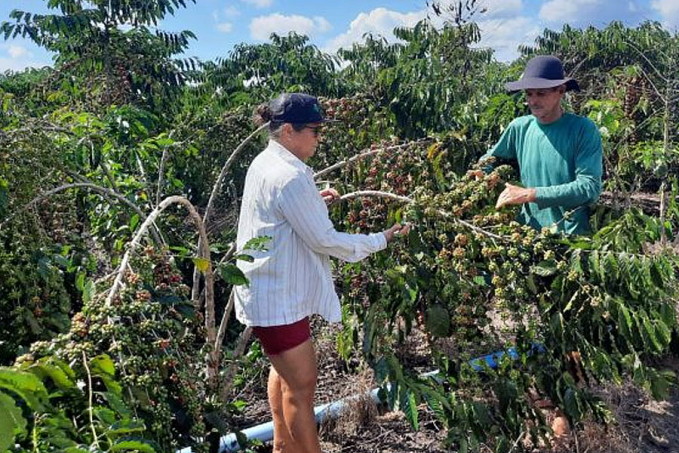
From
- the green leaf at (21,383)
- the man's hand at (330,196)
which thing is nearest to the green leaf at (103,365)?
the green leaf at (21,383)

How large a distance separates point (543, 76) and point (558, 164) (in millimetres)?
357

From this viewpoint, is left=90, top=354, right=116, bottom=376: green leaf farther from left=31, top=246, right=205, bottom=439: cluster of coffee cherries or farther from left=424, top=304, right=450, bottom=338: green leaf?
left=424, top=304, right=450, bottom=338: green leaf

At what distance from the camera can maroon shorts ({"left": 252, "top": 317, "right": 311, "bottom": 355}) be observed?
7.04 feet

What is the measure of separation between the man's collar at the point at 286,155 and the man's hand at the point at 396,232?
0.33 metres

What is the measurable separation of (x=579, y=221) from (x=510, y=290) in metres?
0.78

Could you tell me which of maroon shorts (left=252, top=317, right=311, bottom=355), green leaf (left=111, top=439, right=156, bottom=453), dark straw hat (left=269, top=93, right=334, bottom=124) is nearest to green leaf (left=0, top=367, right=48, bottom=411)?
green leaf (left=111, top=439, right=156, bottom=453)

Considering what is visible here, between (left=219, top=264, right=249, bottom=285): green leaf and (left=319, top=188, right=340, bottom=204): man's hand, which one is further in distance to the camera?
(left=319, top=188, right=340, bottom=204): man's hand

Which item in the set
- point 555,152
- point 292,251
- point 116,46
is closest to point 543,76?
point 555,152

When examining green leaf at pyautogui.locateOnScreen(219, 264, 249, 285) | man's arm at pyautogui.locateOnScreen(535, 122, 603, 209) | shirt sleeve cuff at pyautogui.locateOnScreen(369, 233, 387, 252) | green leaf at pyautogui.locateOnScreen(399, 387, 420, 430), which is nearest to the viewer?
green leaf at pyautogui.locateOnScreen(219, 264, 249, 285)

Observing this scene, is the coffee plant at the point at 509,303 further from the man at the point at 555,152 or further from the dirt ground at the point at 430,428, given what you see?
the dirt ground at the point at 430,428

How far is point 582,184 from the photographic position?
8.12 ft

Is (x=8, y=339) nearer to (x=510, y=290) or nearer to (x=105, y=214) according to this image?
(x=105, y=214)

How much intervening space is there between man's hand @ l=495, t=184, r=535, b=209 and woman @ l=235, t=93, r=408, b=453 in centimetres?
36

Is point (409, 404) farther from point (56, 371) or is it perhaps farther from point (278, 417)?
point (56, 371)
